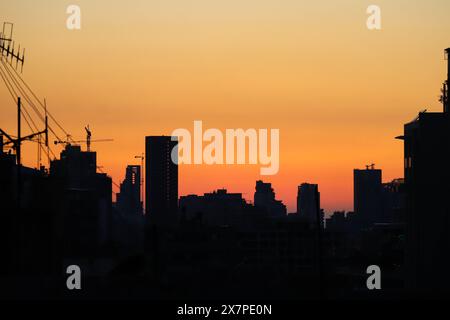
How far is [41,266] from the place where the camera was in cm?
8006

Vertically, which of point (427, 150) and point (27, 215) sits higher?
point (427, 150)

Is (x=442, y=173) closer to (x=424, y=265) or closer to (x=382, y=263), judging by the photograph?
(x=424, y=265)

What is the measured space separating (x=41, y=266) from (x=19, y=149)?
1108 cm

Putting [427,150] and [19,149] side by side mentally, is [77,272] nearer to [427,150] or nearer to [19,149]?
[19,149]

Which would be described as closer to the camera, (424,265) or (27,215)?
(27,215)

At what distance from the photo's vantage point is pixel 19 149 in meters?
72.4

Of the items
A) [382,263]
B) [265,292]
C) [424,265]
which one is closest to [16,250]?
[265,292]
